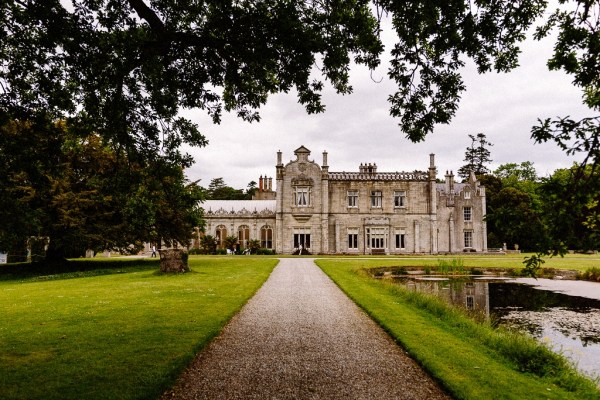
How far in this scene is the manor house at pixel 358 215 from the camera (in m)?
46.3

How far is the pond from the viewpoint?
350 inches

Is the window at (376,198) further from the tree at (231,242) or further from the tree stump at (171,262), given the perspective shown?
the tree stump at (171,262)

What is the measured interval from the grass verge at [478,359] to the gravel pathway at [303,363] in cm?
30

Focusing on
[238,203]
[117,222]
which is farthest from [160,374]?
Answer: [238,203]

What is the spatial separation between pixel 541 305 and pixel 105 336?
39.3ft

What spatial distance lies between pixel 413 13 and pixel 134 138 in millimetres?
5989

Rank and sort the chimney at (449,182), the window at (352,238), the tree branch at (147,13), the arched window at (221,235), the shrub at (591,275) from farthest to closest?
the chimney at (449,182) → the arched window at (221,235) → the window at (352,238) → the shrub at (591,275) → the tree branch at (147,13)

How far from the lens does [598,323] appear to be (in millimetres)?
10781

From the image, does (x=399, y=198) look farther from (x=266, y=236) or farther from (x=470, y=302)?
(x=470, y=302)

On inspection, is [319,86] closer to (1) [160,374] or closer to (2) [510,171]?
(1) [160,374]

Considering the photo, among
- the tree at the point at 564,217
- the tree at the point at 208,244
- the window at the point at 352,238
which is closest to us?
the tree at the point at 564,217

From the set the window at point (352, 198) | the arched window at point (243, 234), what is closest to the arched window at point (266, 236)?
the arched window at point (243, 234)

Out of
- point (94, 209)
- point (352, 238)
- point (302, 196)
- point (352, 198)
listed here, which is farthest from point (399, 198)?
point (94, 209)

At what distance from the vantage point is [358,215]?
46.9m
